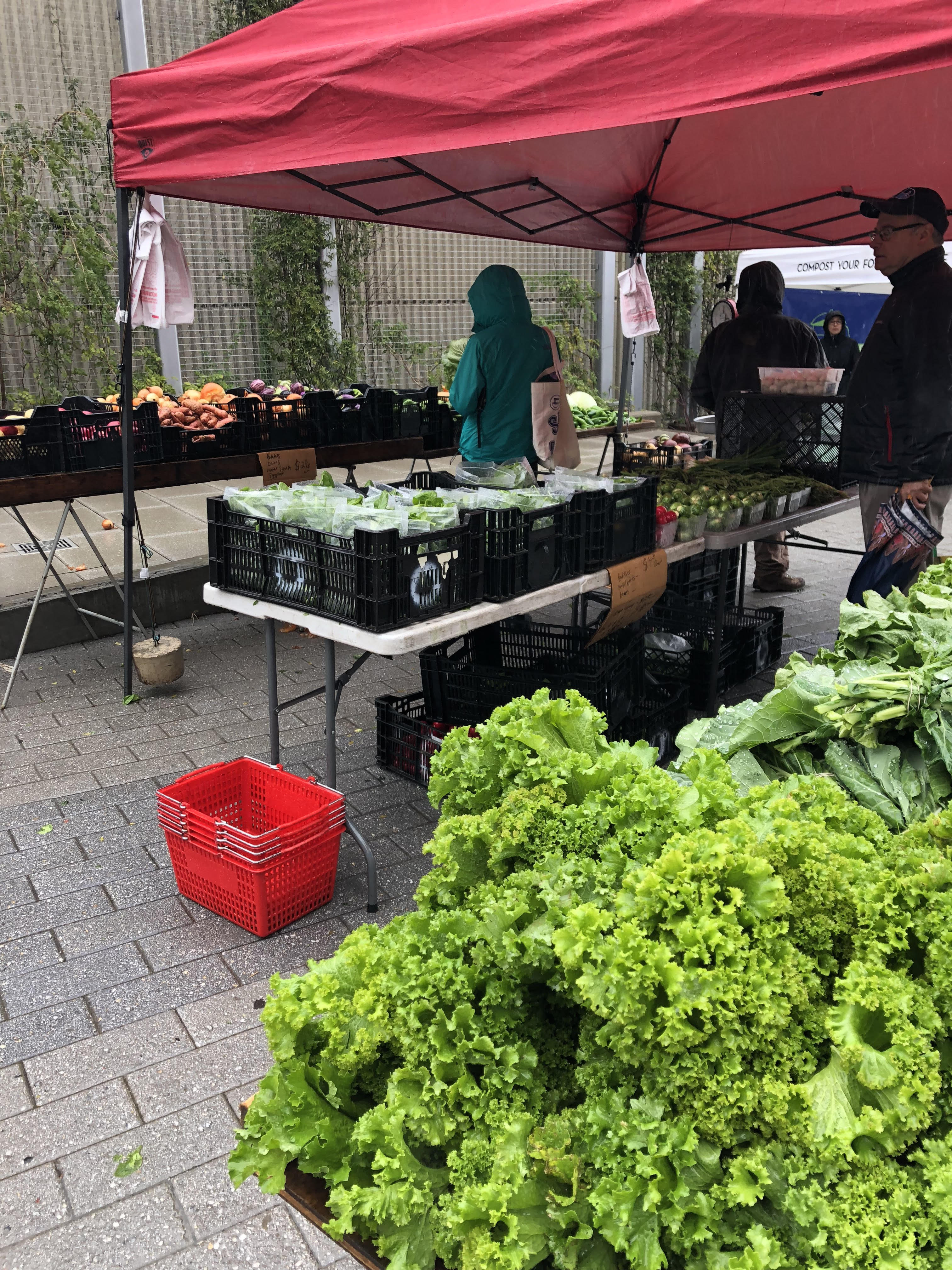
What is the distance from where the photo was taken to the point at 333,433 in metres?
6.43

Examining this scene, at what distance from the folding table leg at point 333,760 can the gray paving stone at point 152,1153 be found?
972 millimetres

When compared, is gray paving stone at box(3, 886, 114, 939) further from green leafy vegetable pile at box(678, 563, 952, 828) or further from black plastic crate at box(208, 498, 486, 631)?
green leafy vegetable pile at box(678, 563, 952, 828)

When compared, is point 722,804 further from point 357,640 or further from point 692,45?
point 692,45

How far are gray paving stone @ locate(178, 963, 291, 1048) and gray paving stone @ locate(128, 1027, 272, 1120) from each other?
0.12 feet

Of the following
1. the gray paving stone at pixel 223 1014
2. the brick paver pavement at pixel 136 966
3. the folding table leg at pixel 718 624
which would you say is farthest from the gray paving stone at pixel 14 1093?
the folding table leg at pixel 718 624

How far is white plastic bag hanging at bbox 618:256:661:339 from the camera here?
533 cm

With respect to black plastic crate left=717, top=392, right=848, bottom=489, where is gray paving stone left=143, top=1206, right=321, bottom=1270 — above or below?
below

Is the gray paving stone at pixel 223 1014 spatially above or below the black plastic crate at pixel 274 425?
below

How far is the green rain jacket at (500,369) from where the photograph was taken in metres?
5.15

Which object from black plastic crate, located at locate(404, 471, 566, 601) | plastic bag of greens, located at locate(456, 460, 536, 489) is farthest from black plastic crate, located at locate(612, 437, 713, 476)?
black plastic crate, located at locate(404, 471, 566, 601)

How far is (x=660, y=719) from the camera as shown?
4531 mm

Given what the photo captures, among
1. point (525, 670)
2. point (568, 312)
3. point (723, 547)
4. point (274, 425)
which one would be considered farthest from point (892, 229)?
point (568, 312)

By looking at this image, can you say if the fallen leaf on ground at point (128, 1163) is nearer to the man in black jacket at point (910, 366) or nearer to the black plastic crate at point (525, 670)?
the black plastic crate at point (525, 670)

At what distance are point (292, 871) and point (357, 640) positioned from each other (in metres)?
0.81
